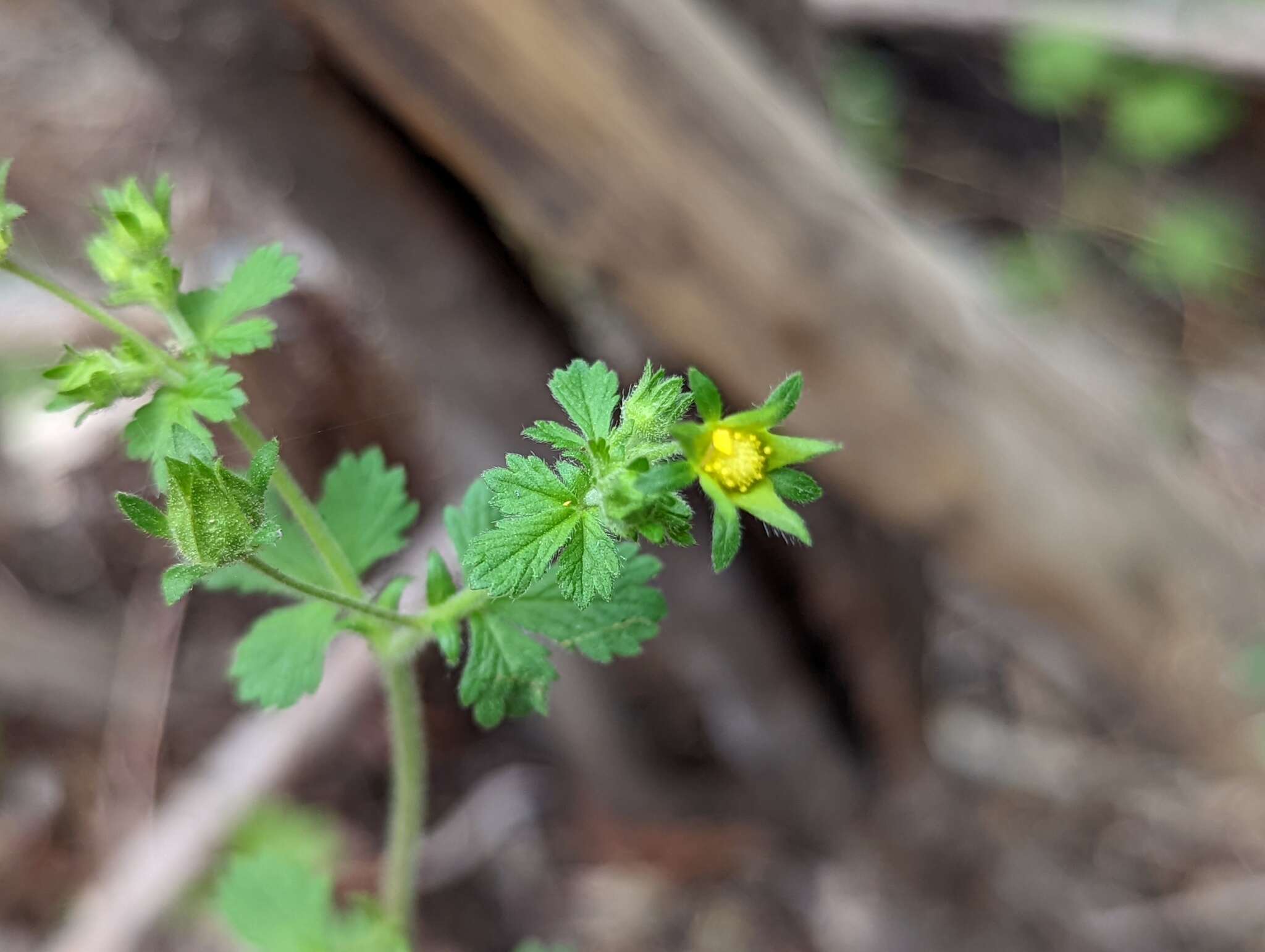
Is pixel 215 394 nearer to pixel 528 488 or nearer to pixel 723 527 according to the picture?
pixel 528 488

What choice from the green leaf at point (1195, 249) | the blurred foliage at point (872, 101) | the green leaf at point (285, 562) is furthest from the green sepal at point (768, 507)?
the green leaf at point (1195, 249)

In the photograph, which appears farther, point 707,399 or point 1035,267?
point 1035,267

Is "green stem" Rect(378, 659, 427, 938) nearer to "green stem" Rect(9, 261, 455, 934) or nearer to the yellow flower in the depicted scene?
"green stem" Rect(9, 261, 455, 934)

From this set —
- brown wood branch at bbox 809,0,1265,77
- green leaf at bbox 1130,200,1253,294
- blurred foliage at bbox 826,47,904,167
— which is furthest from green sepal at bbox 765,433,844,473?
green leaf at bbox 1130,200,1253,294

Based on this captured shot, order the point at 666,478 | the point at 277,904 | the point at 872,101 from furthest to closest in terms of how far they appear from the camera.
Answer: the point at 872,101
the point at 277,904
the point at 666,478

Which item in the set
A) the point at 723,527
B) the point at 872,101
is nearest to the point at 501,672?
the point at 723,527

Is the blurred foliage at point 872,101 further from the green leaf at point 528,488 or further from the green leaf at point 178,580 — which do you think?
the green leaf at point 178,580
